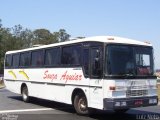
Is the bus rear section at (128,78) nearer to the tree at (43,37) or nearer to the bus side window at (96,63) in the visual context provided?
the bus side window at (96,63)

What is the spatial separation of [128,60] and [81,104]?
2.70 metres

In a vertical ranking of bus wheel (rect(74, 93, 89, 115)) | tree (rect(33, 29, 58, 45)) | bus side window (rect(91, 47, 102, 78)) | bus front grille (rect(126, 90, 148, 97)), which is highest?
tree (rect(33, 29, 58, 45))

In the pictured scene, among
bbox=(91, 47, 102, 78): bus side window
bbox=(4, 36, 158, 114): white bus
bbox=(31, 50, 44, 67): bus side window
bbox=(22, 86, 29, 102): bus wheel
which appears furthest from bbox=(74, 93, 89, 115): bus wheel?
bbox=(22, 86, 29, 102): bus wheel

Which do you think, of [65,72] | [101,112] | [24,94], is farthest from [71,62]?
[24,94]

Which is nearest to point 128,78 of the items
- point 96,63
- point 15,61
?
point 96,63

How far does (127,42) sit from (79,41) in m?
2.13

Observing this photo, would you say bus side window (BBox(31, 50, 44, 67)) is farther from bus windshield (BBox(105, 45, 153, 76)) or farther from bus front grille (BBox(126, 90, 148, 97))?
bus front grille (BBox(126, 90, 148, 97))

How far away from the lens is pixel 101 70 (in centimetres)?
1318

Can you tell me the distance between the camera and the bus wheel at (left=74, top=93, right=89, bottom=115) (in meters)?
14.5

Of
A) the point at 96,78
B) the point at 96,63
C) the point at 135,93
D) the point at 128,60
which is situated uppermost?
the point at 128,60

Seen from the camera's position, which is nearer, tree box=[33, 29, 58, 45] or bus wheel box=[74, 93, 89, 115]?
bus wheel box=[74, 93, 89, 115]

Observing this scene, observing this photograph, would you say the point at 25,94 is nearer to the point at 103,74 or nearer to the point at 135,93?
the point at 103,74

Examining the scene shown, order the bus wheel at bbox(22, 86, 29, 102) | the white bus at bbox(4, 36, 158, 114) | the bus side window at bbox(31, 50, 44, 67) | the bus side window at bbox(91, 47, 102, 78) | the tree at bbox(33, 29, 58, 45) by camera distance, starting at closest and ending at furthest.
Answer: the white bus at bbox(4, 36, 158, 114)
the bus side window at bbox(91, 47, 102, 78)
the bus side window at bbox(31, 50, 44, 67)
the bus wheel at bbox(22, 86, 29, 102)
the tree at bbox(33, 29, 58, 45)

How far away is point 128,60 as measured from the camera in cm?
1355
